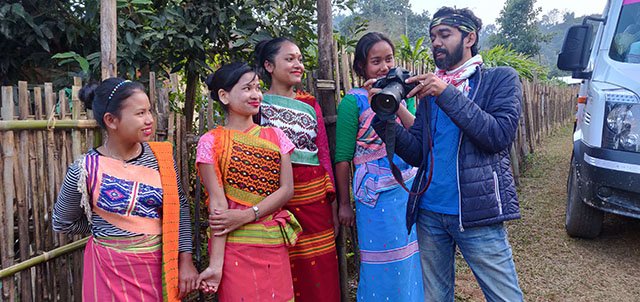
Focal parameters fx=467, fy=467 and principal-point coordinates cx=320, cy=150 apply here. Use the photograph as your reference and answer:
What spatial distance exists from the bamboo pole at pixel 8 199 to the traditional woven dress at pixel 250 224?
Answer: 2.71 ft

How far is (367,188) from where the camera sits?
257cm

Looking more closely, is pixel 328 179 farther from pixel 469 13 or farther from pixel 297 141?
pixel 469 13

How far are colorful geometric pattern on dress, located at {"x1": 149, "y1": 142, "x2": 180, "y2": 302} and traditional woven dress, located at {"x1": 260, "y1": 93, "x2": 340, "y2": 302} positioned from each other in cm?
61

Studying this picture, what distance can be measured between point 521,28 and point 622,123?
2622 cm

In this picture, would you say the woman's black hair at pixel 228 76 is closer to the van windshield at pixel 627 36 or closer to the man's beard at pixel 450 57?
the man's beard at pixel 450 57

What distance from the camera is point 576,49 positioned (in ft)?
12.7

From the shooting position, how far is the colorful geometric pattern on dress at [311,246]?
257 cm

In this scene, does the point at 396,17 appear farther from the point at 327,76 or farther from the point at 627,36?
the point at 327,76

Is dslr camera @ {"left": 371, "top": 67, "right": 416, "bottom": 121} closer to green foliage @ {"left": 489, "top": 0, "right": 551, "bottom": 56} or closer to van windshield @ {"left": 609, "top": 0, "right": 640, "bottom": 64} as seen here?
van windshield @ {"left": 609, "top": 0, "right": 640, "bottom": 64}

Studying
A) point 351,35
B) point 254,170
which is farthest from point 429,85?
point 351,35

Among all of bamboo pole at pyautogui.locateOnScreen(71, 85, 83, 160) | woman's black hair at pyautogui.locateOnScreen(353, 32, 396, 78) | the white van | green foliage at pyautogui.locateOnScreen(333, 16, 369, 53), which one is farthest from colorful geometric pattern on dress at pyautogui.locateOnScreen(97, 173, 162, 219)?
the white van

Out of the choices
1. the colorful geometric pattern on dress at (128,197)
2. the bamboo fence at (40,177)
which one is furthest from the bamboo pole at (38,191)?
the colorful geometric pattern on dress at (128,197)

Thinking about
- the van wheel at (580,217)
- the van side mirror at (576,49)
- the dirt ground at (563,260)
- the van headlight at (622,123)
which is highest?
the van side mirror at (576,49)

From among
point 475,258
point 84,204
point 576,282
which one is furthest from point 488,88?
point 576,282
